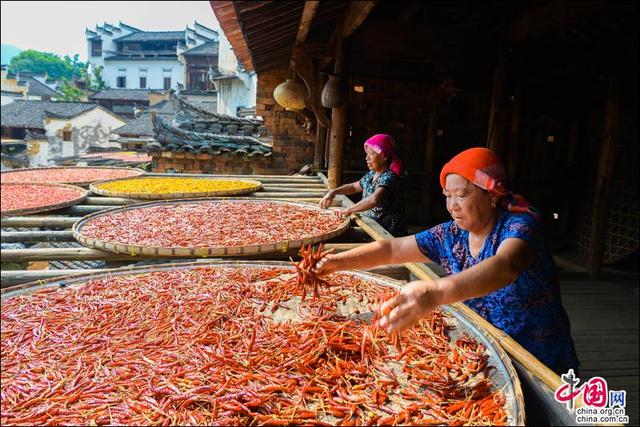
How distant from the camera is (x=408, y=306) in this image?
1414 millimetres

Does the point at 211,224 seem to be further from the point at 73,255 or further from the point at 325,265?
the point at 325,265

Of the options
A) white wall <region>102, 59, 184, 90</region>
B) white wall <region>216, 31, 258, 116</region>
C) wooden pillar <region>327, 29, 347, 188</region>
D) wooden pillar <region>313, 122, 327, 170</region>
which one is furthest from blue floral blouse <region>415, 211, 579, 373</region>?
white wall <region>102, 59, 184, 90</region>

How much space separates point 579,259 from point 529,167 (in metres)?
2.10

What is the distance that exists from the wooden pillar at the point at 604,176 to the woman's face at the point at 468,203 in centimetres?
541

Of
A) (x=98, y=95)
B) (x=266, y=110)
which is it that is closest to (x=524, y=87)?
(x=266, y=110)

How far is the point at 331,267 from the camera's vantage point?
2.12 m

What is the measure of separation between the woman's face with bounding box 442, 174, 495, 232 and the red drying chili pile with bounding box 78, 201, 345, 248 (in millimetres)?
1521

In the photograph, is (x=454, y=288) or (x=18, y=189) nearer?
(x=454, y=288)

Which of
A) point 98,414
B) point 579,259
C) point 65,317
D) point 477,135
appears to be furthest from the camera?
point 477,135

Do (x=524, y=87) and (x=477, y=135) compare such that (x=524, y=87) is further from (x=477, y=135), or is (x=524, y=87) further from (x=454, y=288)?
→ (x=454, y=288)

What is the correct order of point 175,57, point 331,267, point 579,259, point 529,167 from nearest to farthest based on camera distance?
point 331,267 < point 579,259 < point 529,167 < point 175,57

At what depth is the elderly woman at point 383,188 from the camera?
3936 mm

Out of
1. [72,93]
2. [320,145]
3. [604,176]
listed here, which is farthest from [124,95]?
[604,176]

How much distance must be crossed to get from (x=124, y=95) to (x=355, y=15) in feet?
131
